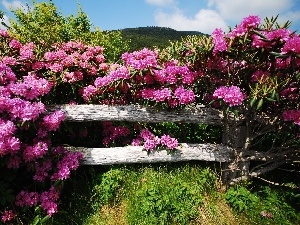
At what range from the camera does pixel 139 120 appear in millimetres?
5664

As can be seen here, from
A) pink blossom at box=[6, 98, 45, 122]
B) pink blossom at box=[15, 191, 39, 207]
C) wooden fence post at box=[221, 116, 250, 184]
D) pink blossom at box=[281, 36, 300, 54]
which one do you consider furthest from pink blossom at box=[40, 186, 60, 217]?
pink blossom at box=[281, 36, 300, 54]

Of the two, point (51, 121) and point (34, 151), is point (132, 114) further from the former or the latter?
point (34, 151)

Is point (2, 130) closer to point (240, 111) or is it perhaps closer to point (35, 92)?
point (35, 92)

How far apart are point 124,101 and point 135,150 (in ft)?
3.21

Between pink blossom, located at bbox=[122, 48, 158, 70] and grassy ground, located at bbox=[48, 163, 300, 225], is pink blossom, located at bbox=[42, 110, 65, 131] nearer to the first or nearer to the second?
grassy ground, located at bbox=[48, 163, 300, 225]

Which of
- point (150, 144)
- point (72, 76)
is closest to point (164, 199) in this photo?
point (150, 144)

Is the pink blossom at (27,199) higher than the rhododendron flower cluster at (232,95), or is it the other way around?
the rhododendron flower cluster at (232,95)

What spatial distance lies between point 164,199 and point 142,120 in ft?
4.71

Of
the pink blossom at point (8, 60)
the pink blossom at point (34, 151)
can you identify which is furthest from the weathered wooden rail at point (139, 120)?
the pink blossom at point (8, 60)

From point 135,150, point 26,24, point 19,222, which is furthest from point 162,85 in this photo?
point 26,24

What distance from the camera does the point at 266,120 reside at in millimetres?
5820

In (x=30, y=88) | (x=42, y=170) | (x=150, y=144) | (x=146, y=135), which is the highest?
(x=30, y=88)

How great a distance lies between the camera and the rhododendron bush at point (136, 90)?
4.83 m

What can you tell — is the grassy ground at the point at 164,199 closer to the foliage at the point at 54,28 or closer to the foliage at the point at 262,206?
the foliage at the point at 262,206
